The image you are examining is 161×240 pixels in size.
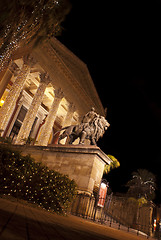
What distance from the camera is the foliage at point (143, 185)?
30652 millimetres

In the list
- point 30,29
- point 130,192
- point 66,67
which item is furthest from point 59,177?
point 130,192

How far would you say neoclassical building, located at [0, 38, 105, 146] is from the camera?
1948 centimetres

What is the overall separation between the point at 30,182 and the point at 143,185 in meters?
29.0

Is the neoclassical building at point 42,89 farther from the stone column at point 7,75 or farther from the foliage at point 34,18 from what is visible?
the foliage at point 34,18

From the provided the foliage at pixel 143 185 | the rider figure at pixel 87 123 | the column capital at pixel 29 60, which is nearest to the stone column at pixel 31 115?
the column capital at pixel 29 60

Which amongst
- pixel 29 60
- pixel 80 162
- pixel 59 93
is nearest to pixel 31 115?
pixel 59 93

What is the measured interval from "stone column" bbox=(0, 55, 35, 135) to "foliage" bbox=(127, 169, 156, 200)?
2362 cm

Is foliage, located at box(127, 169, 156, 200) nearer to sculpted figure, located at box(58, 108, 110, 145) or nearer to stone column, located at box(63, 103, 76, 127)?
stone column, located at box(63, 103, 76, 127)

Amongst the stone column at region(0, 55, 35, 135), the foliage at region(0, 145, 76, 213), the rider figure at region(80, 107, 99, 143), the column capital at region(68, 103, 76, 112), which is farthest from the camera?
the column capital at region(68, 103, 76, 112)

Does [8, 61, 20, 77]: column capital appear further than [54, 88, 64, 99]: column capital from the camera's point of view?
No

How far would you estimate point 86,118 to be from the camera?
1305 centimetres

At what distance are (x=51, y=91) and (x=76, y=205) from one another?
22422 millimetres

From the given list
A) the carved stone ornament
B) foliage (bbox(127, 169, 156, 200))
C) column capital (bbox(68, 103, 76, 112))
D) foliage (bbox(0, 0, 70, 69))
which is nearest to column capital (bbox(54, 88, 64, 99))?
the carved stone ornament

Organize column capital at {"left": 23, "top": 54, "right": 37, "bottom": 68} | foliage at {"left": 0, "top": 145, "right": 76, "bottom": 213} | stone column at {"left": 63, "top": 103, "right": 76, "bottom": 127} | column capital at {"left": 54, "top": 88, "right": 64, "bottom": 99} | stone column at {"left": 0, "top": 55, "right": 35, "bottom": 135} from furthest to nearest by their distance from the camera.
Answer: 1. stone column at {"left": 63, "top": 103, "right": 76, "bottom": 127}
2. column capital at {"left": 54, "top": 88, "right": 64, "bottom": 99}
3. column capital at {"left": 23, "top": 54, "right": 37, "bottom": 68}
4. stone column at {"left": 0, "top": 55, "right": 35, "bottom": 135}
5. foliage at {"left": 0, "top": 145, "right": 76, "bottom": 213}
